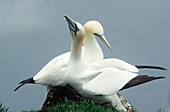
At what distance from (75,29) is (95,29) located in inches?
20.3

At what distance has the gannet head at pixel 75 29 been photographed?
17.1 ft

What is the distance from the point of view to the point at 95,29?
563cm

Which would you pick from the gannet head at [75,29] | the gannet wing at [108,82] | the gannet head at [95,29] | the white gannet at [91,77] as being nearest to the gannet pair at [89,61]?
the gannet head at [95,29]

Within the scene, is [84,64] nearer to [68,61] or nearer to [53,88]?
[68,61]

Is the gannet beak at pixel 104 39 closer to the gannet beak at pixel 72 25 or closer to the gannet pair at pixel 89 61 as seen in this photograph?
the gannet pair at pixel 89 61

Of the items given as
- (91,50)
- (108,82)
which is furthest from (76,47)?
(108,82)

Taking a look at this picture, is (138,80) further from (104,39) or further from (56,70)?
(56,70)

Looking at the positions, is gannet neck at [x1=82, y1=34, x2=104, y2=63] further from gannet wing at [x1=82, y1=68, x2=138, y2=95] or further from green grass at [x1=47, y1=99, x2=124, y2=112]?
green grass at [x1=47, y1=99, x2=124, y2=112]

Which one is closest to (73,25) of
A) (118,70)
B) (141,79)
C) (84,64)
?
(84,64)

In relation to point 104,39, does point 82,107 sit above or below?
below

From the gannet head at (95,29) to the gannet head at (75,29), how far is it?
1.39ft

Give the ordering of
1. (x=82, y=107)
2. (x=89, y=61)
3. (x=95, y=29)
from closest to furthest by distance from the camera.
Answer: (x=82, y=107), (x=95, y=29), (x=89, y=61)

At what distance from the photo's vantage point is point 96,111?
5062 millimetres

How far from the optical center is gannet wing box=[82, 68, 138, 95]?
16.7 ft
